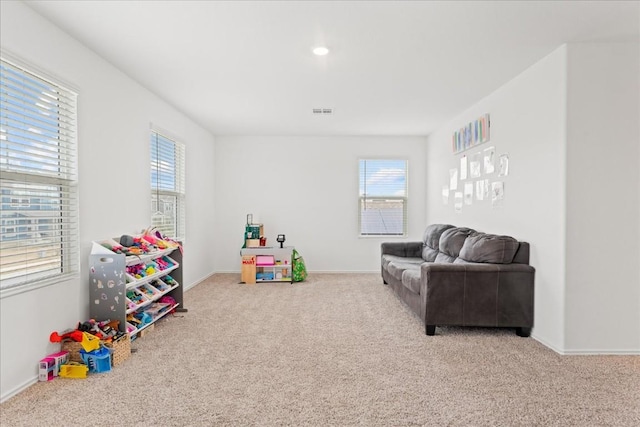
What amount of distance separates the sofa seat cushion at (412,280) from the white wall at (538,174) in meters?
1.03

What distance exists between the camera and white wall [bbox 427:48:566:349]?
3307 millimetres

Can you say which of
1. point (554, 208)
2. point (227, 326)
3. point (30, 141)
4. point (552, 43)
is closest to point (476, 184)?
point (554, 208)

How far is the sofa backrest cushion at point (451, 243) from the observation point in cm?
471

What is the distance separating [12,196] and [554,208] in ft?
13.2


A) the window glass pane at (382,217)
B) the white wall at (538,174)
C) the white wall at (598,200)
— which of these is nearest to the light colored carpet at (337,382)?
the white wall at (598,200)

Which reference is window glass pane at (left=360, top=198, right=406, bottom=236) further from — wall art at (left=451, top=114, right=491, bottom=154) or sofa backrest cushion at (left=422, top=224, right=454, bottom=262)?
wall art at (left=451, top=114, right=491, bottom=154)

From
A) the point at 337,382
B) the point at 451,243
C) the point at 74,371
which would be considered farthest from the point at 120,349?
the point at 451,243

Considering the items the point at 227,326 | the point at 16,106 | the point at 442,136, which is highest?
the point at 442,136

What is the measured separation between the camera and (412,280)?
4.16 metres

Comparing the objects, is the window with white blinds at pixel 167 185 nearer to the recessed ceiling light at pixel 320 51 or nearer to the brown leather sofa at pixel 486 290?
the recessed ceiling light at pixel 320 51

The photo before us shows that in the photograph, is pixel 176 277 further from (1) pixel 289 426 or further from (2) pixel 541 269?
(2) pixel 541 269

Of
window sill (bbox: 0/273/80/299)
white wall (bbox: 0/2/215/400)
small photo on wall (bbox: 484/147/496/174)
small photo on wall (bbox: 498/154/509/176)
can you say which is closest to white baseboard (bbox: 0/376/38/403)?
white wall (bbox: 0/2/215/400)

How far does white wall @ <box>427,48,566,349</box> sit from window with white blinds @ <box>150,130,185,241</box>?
393cm

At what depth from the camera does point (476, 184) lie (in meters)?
4.96
